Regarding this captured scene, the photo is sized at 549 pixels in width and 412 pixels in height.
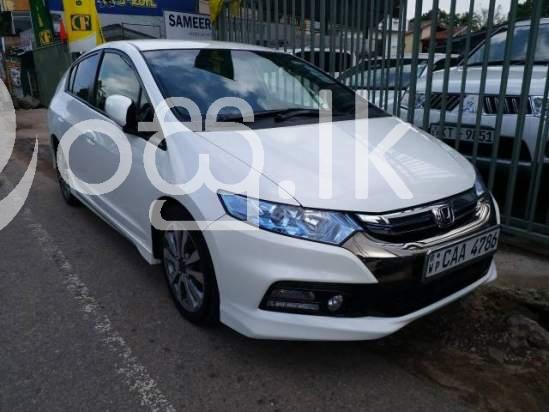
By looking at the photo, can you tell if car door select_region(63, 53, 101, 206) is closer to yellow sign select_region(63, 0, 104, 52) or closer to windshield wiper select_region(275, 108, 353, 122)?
windshield wiper select_region(275, 108, 353, 122)

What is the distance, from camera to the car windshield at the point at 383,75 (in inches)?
175

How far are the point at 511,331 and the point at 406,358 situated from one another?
650 mm

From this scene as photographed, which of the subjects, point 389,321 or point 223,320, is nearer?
point 389,321

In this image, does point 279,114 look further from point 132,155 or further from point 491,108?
point 491,108

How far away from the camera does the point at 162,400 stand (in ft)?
7.25

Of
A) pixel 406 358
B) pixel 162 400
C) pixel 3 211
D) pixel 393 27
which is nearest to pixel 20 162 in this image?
pixel 3 211

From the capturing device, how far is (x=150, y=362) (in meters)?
2.47

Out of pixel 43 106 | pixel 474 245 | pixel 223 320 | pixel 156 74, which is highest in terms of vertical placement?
pixel 156 74

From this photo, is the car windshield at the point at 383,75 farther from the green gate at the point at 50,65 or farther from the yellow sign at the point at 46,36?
the yellow sign at the point at 46,36

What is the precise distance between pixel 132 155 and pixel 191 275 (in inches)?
35.6

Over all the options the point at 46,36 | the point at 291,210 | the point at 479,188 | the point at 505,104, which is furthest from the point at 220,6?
the point at 46,36

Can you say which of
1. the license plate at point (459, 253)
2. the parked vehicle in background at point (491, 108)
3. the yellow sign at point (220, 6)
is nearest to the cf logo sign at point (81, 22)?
the yellow sign at point (220, 6)

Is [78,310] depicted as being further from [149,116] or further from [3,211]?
[3,211]

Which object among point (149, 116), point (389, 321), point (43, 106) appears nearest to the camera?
point (389, 321)
